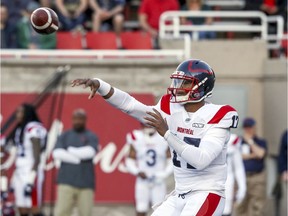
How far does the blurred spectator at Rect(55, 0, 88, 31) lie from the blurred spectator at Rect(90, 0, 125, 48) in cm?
20

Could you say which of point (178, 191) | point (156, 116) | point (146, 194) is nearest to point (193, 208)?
point (178, 191)

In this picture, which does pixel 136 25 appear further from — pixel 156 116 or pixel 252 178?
pixel 156 116

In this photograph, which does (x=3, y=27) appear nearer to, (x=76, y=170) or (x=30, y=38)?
(x=30, y=38)

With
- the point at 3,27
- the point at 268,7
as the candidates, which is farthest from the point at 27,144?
the point at 268,7

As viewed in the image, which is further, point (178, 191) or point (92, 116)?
point (92, 116)

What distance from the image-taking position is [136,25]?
57.9 ft

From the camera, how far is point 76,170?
13609 millimetres

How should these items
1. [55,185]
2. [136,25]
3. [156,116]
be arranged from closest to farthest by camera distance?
[156,116] → [55,185] → [136,25]

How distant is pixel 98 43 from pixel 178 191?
325 inches

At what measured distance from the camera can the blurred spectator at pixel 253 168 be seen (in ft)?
48.9

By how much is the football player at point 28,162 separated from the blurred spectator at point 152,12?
120 inches

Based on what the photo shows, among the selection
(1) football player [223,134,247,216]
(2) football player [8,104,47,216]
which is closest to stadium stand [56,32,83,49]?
(2) football player [8,104,47,216]

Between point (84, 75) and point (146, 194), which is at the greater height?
point (84, 75)

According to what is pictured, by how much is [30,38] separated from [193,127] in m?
8.15
